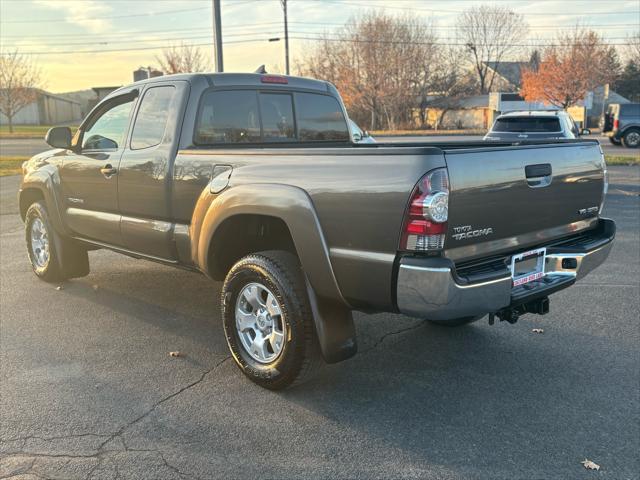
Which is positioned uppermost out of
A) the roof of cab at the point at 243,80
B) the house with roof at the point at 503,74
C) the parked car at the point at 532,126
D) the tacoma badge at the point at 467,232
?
the house with roof at the point at 503,74

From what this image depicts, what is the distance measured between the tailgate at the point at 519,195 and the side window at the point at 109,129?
304cm

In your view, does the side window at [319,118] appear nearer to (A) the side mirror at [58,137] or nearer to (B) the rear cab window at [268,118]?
(B) the rear cab window at [268,118]

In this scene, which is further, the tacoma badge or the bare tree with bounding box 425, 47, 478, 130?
the bare tree with bounding box 425, 47, 478, 130

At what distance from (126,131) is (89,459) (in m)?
2.78

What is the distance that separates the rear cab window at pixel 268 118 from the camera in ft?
14.6

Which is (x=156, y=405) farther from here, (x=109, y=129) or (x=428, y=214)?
(x=109, y=129)

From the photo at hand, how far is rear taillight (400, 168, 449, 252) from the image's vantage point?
2.88 m

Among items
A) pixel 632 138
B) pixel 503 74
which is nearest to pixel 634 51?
pixel 503 74

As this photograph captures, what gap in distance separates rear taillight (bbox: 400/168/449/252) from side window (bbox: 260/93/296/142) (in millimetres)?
2208

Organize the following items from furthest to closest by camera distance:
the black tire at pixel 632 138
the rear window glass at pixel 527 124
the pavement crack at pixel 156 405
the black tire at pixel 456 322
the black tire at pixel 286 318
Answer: the black tire at pixel 632 138
the rear window glass at pixel 527 124
the black tire at pixel 456 322
the black tire at pixel 286 318
the pavement crack at pixel 156 405

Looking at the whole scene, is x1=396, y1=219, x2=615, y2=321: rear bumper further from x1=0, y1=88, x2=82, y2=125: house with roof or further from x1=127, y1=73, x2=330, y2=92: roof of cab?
x1=0, y1=88, x2=82, y2=125: house with roof

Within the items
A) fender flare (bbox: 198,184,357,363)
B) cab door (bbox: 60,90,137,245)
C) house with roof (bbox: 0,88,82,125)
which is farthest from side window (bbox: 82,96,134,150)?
house with roof (bbox: 0,88,82,125)

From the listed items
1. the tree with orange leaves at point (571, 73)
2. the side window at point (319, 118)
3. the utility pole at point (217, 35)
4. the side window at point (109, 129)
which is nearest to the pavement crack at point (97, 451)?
the side window at point (109, 129)

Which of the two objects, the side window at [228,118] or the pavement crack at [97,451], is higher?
the side window at [228,118]
